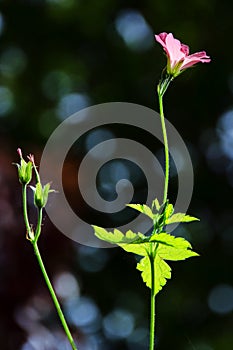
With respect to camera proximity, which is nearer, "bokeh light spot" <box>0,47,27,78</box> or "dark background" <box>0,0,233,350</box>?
"dark background" <box>0,0,233,350</box>

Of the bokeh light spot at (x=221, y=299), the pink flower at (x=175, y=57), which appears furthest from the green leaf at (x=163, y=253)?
the bokeh light spot at (x=221, y=299)

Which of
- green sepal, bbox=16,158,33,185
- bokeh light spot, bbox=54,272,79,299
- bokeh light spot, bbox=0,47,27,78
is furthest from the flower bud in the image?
bokeh light spot, bbox=0,47,27,78

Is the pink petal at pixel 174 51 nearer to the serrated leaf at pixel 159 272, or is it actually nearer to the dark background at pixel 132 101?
the serrated leaf at pixel 159 272

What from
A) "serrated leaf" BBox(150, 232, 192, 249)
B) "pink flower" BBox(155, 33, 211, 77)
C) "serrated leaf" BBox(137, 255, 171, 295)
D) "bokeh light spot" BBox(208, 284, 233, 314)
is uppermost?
"bokeh light spot" BBox(208, 284, 233, 314)

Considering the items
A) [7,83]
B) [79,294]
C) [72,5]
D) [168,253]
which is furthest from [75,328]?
[168,253]

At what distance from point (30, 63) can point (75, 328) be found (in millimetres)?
1213

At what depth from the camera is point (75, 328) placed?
1.94 meters

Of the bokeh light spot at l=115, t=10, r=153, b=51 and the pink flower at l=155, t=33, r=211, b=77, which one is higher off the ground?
the bokeh light spot at l=115, t=10, r=153, b=51

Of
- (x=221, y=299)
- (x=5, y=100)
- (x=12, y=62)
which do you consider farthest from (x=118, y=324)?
(x=12, y=62)

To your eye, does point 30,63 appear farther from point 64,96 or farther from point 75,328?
point 75,328

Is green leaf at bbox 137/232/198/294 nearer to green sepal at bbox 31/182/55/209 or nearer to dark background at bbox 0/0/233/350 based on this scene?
green sepal at bbox 31/182/55/209

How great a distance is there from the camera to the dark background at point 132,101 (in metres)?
2.44

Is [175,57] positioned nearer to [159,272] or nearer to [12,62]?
[159,272]

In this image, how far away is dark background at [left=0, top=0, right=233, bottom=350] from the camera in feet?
8.02
